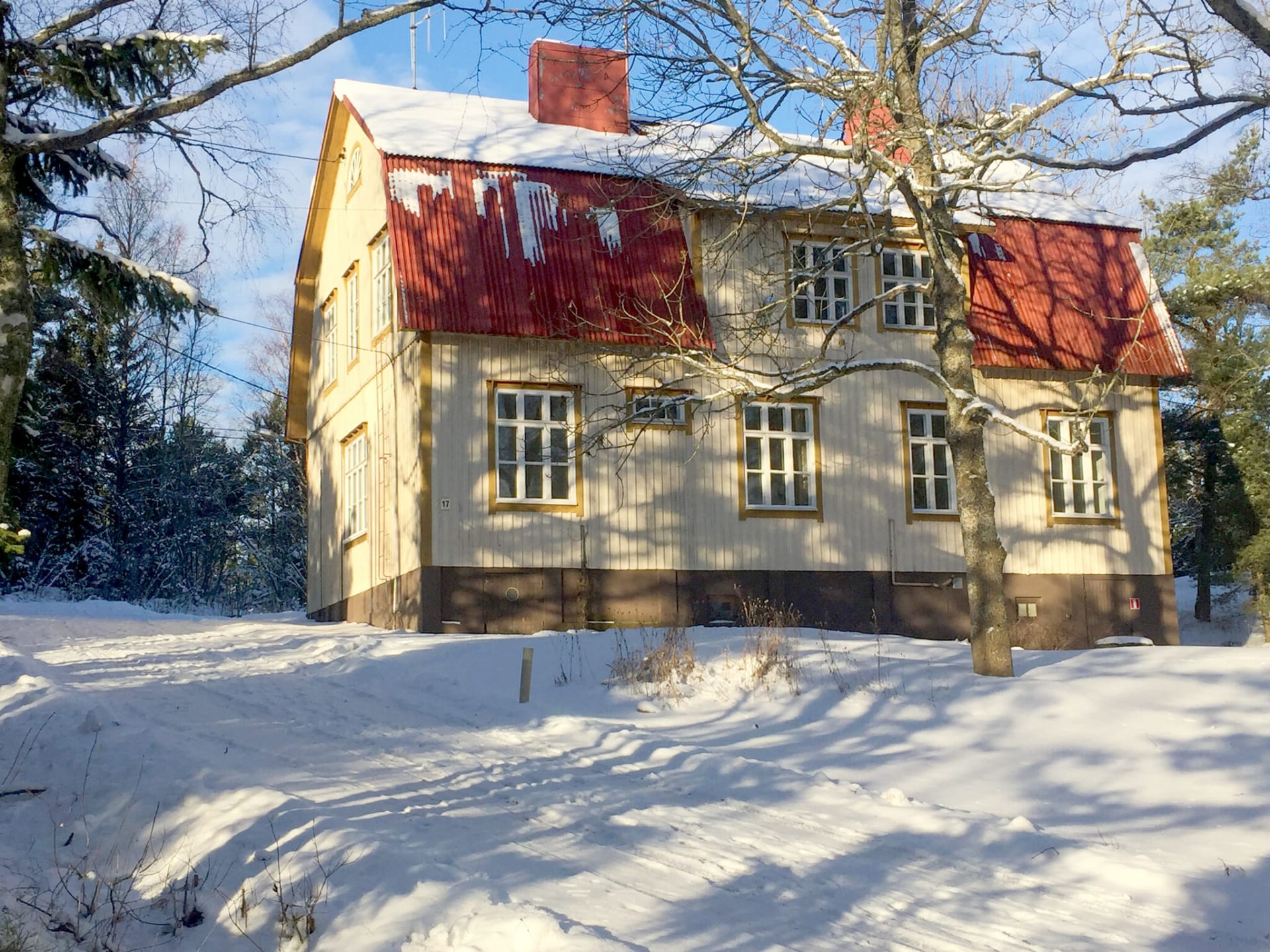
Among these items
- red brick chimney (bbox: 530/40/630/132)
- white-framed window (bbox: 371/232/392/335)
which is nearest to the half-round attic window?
white-framed window (bbox: 371/232/392/335)

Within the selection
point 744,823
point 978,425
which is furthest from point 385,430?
point 744,823

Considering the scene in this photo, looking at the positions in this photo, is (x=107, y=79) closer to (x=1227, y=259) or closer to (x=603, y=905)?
(x=603, y=905)

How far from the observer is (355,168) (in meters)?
21.7

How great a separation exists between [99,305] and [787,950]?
8.52 metres

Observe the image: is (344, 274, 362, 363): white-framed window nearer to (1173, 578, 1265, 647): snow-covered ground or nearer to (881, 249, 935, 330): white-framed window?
(881, 249, 935, 330): white-framed window

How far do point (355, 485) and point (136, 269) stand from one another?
36.5ft

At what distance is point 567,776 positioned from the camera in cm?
866

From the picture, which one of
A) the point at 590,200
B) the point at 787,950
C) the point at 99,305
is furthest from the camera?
the point at 590,200

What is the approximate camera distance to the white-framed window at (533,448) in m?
18.2

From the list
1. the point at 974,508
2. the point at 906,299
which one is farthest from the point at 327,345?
the point at 974,508

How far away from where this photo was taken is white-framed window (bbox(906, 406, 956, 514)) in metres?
20.7

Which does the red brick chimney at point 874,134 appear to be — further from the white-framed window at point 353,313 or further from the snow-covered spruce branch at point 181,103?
the white-framed window at point 353,313

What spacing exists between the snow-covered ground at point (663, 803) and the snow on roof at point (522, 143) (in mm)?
8181

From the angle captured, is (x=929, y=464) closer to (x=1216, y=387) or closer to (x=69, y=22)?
(x=1216, y=387)
